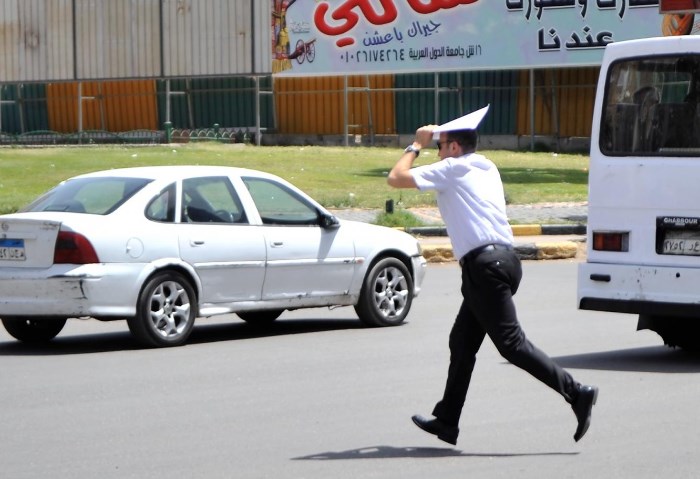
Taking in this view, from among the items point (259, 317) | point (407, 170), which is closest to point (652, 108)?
point (407, 170)

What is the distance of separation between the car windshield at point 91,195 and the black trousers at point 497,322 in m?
4.62

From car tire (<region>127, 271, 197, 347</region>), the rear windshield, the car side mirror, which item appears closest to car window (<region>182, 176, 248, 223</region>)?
car tire (<region>127, 271, 197, 347</region>)

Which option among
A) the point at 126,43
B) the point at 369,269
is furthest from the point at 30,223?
the point at 126,43

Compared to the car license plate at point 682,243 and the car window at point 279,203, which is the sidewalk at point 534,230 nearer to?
the car window at point 279,203

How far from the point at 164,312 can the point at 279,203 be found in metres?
1.49

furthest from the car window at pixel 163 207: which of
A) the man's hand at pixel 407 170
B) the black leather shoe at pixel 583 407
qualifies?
the black leather shoe at pixel 583 407

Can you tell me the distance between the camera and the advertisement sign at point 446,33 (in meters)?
38.0

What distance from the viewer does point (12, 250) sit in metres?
10.8

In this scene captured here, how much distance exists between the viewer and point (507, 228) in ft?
23.4

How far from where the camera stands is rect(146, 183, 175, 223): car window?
36.6 feet

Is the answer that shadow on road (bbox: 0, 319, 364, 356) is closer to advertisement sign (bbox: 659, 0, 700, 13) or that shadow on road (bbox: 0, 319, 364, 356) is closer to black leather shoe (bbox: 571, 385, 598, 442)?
black leather shoe (bbox: 571, 385, 598, 442)

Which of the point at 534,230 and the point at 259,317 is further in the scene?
the point at 534,230

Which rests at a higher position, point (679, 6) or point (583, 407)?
point (679, 6)

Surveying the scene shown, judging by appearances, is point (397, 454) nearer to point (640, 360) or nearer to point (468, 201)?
point (468, 201)
